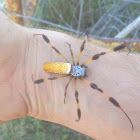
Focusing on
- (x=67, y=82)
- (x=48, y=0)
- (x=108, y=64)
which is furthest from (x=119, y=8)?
(x=67, y=82)

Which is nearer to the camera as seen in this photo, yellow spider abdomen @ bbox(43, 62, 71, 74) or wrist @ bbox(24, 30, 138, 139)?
wrist @ bbox(24, 30, 138, 139)

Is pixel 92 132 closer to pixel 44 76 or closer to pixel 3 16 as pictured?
pixel 44 76

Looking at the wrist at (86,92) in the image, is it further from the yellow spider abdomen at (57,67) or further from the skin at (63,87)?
the yellow spider abdomen at (57,67)

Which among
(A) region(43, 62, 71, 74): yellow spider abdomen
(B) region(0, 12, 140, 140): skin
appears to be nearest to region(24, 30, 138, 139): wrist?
(B) region(0, 12, 140, 140): skin

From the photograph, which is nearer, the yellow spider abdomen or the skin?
the skin

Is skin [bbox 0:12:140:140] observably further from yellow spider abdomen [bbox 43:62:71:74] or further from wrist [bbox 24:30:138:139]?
yellow spider abdomen [bbox 43:62:71:74]

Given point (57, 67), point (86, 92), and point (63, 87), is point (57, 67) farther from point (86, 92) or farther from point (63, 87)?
point (86, 92)
